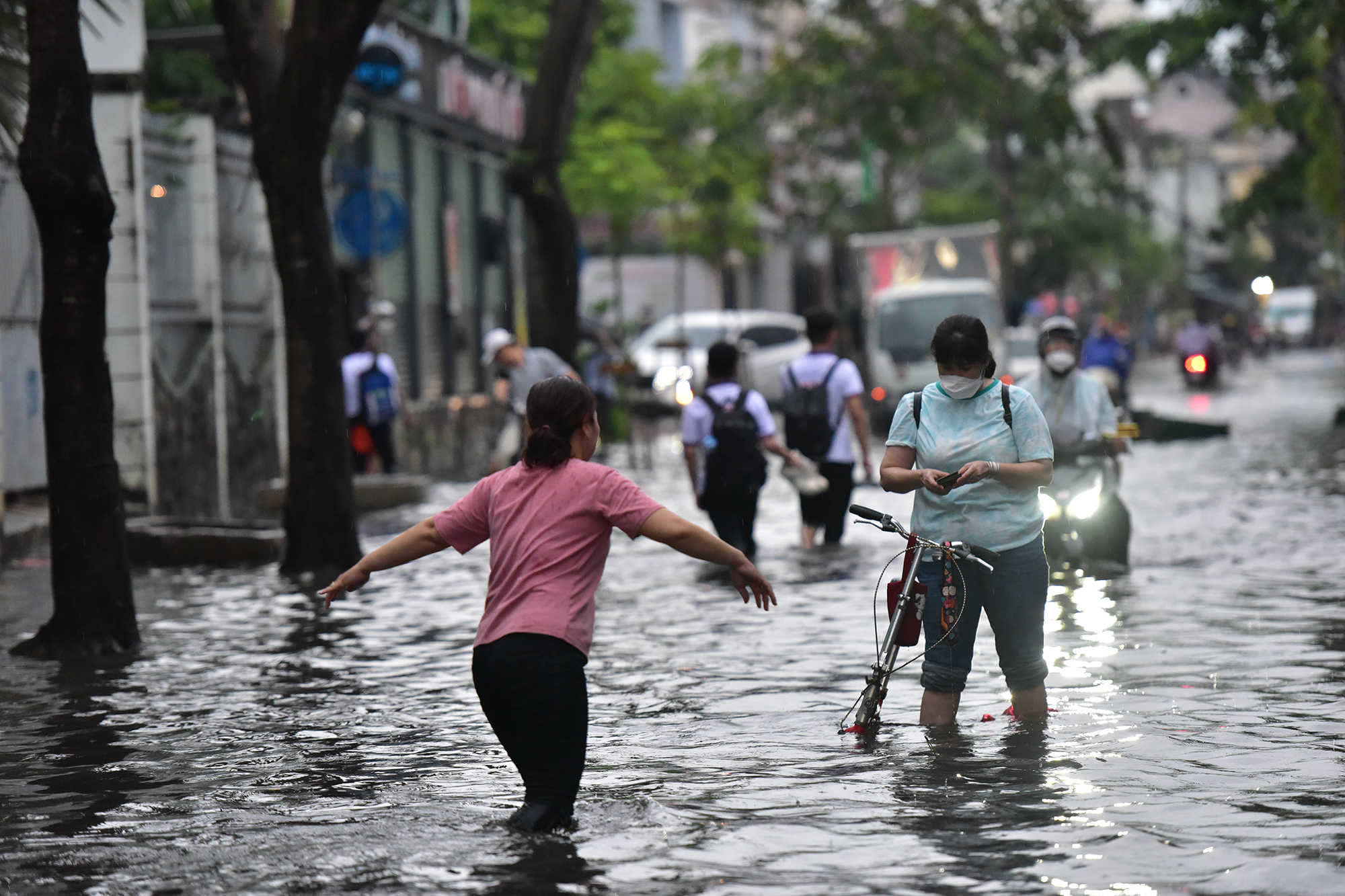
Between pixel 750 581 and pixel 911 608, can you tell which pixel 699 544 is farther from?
pixel 911 608

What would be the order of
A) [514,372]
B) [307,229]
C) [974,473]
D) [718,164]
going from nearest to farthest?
[974,473]
[307,229]
[514,372]
[718,164]

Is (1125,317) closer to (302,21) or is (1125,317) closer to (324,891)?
(302,21)

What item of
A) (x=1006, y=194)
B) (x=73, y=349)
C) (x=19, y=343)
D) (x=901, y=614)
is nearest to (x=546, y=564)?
(x=901, y=614)

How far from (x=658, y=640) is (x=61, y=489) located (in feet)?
9.85

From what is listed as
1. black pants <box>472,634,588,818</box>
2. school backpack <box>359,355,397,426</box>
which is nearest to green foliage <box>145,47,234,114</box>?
school backpack <box>359,355,397,426</box>

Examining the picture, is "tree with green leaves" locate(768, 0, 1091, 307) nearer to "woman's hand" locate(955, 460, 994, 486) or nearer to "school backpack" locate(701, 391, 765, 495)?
"school backpack" locate(701, 391, 765, 495)

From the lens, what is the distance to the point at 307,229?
13.8 m

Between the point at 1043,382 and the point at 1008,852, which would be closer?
the point at 1008,852

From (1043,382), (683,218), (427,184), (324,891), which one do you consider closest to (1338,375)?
(683,218)

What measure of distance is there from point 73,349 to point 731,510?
4313 mm

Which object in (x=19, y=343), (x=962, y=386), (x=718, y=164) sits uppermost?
(x=718, y=164)

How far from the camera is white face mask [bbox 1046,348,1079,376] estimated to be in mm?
12250

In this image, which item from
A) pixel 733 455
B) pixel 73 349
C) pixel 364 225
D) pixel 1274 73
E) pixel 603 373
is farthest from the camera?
pixel 1274 73

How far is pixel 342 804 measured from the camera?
6895 mm
